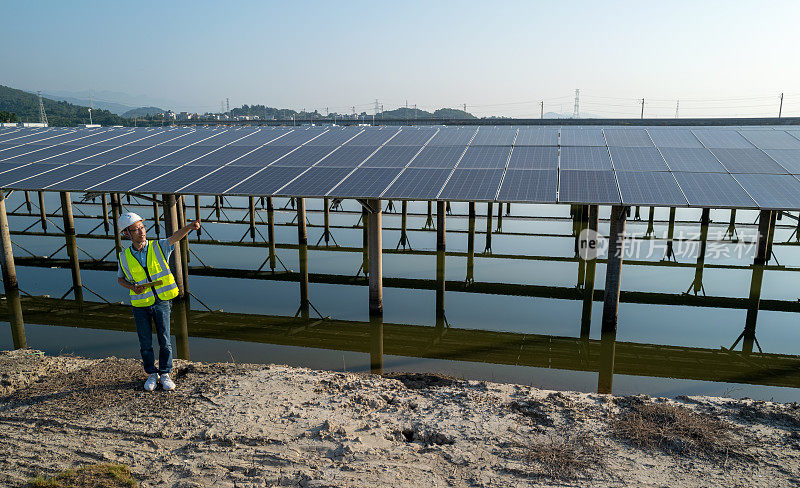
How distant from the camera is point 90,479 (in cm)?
579

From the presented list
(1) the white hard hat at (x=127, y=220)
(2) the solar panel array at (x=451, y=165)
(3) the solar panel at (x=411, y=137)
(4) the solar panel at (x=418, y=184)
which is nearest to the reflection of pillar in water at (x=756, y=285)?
(2) the solar panel array at (x=451, y=165)

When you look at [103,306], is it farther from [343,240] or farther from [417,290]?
[343,240]

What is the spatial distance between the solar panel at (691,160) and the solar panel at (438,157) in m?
6.05

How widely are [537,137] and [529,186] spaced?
578 centimetres

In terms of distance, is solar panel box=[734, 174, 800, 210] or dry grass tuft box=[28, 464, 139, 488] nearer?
dry grass tuft box=[28, 464, 139, 488]

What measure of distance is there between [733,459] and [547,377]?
176 inches

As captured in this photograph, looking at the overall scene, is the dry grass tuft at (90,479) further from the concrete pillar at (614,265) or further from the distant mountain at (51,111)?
the distant mountain at (51,111)

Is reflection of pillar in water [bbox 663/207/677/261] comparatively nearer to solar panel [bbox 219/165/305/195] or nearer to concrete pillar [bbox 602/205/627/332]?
concrete pillar [bbox 602/205/627/332]

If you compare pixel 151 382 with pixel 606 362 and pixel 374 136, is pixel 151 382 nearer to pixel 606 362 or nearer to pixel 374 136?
pixel 606 362

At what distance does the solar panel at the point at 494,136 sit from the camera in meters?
17.2

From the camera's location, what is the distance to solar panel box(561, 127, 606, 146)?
16562mm

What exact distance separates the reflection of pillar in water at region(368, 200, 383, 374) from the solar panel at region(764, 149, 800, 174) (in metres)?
10.9

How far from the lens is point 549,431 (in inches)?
284

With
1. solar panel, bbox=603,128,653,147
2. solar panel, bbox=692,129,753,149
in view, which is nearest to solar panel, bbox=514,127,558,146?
solar panel, bbox=603,128,653,147
